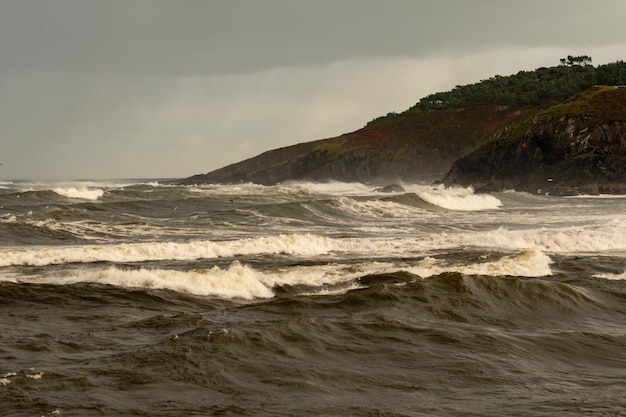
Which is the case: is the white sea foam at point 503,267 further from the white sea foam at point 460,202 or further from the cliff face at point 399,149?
the cliff face at point 399,149

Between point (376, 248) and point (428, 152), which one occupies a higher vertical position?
point (428, 152)

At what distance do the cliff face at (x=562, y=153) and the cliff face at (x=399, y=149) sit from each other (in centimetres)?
2816

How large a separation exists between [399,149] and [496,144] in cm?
4276

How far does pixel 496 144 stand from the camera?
88500 mm

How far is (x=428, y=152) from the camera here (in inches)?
4953

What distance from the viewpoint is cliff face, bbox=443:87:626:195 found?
247 feet

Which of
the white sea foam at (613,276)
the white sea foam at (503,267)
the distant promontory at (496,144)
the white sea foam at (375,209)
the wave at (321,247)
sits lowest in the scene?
the white sea foam at (613,276)

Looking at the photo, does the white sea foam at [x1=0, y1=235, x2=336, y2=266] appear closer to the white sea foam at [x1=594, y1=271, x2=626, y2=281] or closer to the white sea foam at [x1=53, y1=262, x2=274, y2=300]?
the white sea foam at [x1=53, y1=262, x2=274, y2=300]

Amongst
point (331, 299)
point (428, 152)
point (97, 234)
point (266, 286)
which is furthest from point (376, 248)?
point (428, 152)

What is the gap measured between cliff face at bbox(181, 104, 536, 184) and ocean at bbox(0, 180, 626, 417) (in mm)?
Result: 95901

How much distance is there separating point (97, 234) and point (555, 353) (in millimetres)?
24743

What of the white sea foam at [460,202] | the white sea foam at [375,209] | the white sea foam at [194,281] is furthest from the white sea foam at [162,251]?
the white sea foam at [460,202]

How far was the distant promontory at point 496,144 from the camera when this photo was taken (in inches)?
3073

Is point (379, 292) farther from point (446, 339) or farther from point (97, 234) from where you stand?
point (97, 234)
